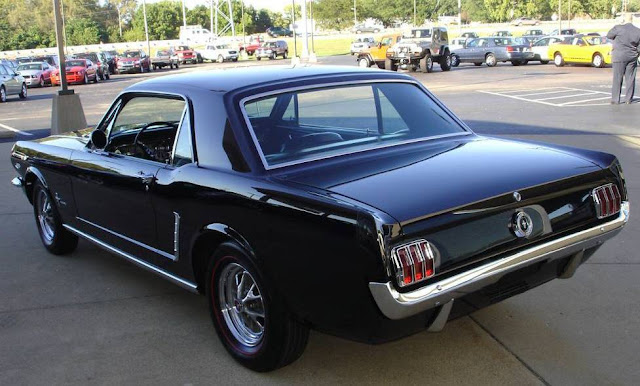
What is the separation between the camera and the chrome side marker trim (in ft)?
13.5

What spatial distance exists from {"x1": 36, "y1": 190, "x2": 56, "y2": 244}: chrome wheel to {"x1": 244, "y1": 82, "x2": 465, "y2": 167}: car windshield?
271 centimetres

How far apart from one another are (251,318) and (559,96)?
16.5 m

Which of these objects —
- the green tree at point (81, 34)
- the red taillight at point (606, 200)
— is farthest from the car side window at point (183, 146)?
the green tree at point (81, 34)

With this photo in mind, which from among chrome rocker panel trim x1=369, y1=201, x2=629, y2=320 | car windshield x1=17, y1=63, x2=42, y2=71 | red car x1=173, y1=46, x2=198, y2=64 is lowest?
chrome rocker panel trim x1=369, y1=201, x2=629, y2=320

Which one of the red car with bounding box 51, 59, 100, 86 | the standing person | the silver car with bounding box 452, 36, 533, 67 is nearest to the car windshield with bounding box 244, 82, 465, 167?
the standing person

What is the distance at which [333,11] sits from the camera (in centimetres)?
13100

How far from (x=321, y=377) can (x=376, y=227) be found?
1141mm

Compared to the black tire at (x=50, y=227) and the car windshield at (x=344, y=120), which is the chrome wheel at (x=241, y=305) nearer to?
the car windshield at (x=344, y=120)

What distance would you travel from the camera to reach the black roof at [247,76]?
4.13 meters

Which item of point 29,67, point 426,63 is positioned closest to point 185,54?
point 29,67

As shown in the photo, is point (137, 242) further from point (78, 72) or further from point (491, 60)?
point (78, 72)

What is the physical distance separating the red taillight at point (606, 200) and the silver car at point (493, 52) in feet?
108

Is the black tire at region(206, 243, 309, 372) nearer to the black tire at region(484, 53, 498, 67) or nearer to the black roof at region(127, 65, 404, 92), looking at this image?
the black roof at region(127, 65, 404, 92)

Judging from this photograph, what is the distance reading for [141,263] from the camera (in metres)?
4.56
